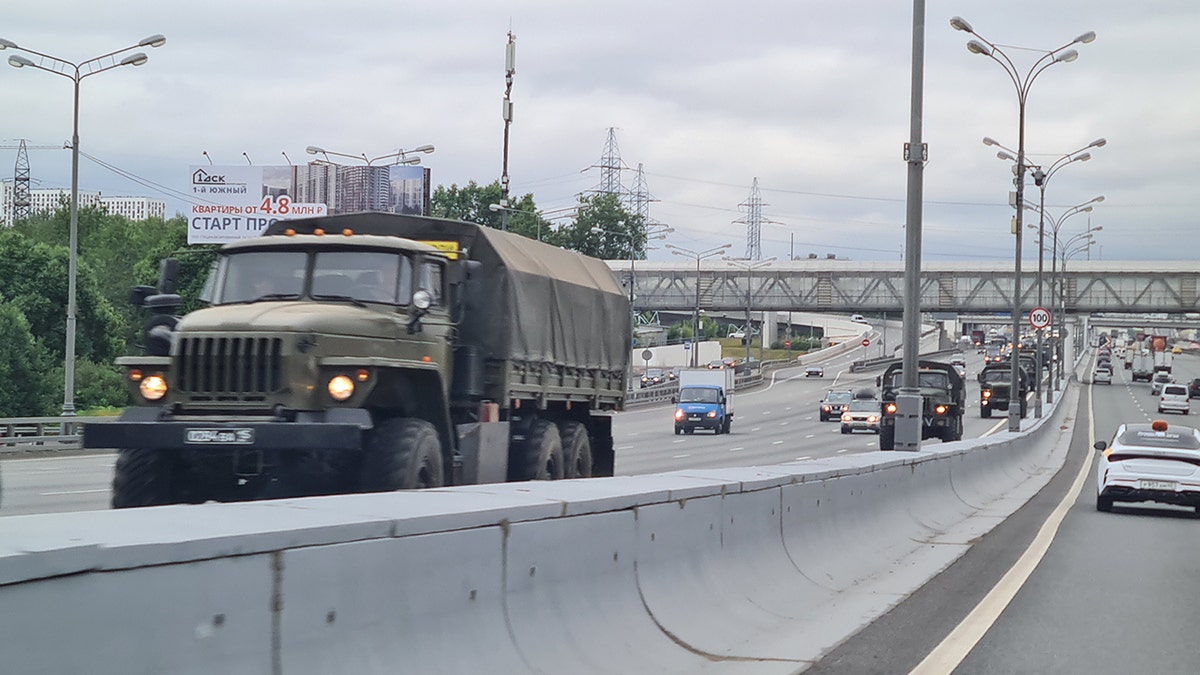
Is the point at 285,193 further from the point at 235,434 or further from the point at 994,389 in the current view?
the point at 235,434

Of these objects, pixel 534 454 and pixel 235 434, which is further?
pixel 534 454

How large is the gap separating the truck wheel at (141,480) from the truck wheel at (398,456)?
1726 millimetres

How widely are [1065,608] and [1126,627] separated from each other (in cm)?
87

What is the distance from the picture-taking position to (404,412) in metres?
13.2

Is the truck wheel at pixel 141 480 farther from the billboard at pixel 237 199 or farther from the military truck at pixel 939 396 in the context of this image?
the billboard at pixel 237 199

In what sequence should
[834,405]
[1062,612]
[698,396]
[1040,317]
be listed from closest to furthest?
[1062,612] < [1040,317] < [698,396] < [834,405]

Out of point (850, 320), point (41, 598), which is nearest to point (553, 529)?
point (41, 598)

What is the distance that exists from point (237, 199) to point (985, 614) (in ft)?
199

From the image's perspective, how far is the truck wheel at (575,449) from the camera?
17.5 metres

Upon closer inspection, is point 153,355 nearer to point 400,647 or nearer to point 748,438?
point 400,647

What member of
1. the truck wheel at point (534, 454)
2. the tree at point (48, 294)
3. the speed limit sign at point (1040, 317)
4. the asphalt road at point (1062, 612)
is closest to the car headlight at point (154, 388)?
the truck wheel at point (534, 454)

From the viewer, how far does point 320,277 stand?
1320 cm

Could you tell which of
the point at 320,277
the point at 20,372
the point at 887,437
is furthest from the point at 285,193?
the point at 320,277

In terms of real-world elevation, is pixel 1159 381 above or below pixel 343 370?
below
